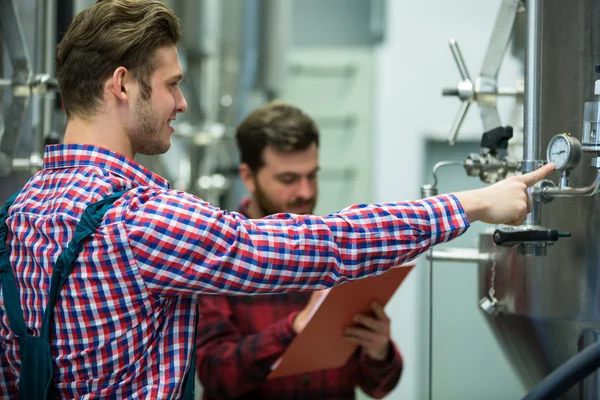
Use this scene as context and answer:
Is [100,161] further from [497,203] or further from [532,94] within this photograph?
[532,94]

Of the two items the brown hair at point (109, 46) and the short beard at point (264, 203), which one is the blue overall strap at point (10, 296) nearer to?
the brown hair at point (109, 46)

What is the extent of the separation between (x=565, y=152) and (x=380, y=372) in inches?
28.7

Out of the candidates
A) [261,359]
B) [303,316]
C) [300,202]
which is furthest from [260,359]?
[300,202]

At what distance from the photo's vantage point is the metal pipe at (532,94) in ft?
4.22

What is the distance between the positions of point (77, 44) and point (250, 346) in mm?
746

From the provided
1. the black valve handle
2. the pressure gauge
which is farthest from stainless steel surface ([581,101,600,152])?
the black valve handle

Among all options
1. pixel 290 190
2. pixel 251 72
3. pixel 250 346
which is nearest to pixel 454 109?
pixel 251 72

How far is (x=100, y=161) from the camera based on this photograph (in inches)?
45.7

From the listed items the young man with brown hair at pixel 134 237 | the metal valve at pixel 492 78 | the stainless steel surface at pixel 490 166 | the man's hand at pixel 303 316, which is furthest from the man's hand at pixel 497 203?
the man's hand at pixel 303 316

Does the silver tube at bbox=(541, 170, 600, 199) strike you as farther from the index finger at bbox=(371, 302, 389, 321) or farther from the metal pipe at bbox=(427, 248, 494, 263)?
the index finger at bbox=(371, 302, 389, 321)

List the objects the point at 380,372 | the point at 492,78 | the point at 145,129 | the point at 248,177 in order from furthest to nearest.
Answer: the point at 248,177 < the point at 380,372 < the point at 492,78 < the point at 145,129

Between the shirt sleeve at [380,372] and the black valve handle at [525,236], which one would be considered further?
the shirt sleeve at [380,372]

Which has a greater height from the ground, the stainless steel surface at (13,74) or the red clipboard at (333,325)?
the stainless steel surface at (13,74)

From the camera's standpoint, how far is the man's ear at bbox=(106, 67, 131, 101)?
1153mm
